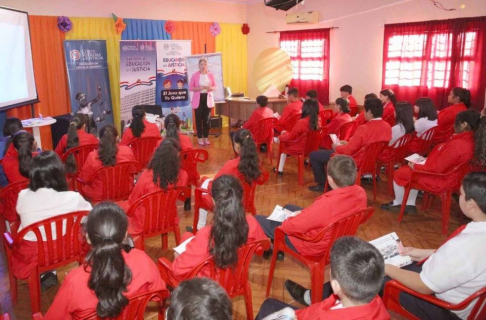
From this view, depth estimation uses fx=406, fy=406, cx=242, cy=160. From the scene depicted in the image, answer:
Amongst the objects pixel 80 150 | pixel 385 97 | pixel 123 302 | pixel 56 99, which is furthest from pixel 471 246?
pixel 56 99

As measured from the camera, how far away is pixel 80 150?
4.23 m

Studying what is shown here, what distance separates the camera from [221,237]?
6.71ft

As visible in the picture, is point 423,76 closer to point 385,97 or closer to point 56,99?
point 385,97

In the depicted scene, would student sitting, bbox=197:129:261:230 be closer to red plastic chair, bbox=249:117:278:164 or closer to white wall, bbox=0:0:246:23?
red plastic chair, bbox=249:117:278:164

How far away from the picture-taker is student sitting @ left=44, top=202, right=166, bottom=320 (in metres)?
1.62

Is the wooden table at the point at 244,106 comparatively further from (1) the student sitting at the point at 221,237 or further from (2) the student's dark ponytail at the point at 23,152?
(1) the student sitting at the point at 221,237

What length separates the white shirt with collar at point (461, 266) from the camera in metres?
1.79

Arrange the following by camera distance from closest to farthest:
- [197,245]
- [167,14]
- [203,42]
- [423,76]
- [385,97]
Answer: [197,245] < [385,97] < [423,76] < [167,14] < [203,42]

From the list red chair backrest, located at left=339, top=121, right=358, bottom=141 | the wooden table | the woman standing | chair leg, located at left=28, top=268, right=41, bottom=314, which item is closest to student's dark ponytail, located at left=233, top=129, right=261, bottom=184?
chair leg, located at left=28, top=268, right=41, bottom=314

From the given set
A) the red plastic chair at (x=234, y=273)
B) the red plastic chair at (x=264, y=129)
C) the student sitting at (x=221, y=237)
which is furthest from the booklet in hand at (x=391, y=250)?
the red plastic chair at (x=264, y=129)

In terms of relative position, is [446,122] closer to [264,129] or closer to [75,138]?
[264,129]

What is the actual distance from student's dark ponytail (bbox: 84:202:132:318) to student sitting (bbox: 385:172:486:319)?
131 cm

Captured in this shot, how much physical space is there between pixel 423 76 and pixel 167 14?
516 centimetres

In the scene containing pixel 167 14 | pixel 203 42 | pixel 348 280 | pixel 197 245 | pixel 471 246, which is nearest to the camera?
pixel 348 280
